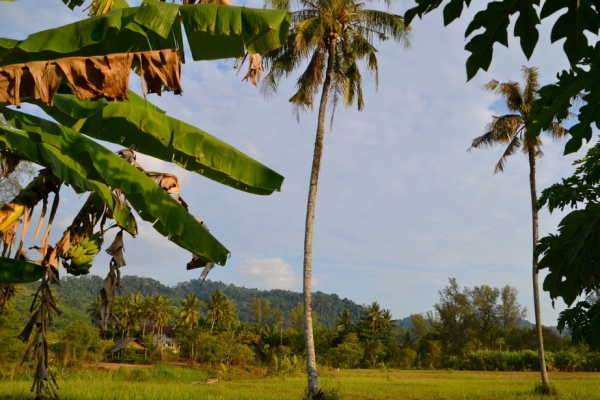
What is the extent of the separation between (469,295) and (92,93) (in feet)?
148

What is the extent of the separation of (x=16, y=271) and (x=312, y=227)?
7570 millimetres

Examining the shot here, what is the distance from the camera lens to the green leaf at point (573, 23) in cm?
140

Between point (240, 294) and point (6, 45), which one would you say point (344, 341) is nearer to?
point (6, 45)

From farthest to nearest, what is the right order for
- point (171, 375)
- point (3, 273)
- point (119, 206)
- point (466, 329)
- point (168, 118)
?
point (466, 329)
point (171, 375)
point (119, 206)
point (168, 118)
point (3, 273)

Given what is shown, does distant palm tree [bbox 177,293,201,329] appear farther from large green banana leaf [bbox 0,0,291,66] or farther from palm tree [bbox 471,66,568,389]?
large green banana leaf [bbox 0,0,291,66]

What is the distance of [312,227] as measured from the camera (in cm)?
1053

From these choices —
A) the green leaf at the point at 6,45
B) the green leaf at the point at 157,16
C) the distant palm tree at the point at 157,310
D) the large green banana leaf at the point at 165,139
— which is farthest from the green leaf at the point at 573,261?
the distant palm tree at the point at 157,310

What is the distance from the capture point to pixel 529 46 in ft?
4.65

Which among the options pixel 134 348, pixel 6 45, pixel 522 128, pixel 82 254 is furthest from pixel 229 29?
pixel 134 348

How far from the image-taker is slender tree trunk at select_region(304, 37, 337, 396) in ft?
31.7

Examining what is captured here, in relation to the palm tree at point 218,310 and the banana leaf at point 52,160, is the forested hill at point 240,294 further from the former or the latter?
the banana leaf at point 52,160

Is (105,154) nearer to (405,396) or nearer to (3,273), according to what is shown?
(3,273)

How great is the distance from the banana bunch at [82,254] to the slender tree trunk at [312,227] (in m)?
6.26

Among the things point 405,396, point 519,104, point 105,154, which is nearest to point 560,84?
point 105,154
